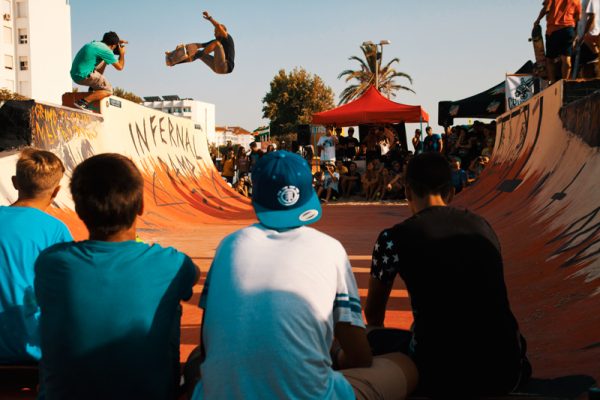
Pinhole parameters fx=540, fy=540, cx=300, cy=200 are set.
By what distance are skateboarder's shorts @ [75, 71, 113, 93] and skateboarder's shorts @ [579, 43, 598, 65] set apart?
24.3 feet

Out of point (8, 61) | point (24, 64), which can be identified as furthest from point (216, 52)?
point (24, 64)

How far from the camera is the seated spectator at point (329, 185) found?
15734mm

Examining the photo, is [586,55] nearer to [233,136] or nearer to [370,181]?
[370,181]

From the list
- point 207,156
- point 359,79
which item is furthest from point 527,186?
point 359,79

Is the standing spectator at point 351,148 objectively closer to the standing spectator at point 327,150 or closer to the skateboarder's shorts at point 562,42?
the standing spectator at point 327,150

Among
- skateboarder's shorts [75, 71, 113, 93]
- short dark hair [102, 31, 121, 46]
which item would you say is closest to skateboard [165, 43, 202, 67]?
short dark hair [102, 31, 121, 46]

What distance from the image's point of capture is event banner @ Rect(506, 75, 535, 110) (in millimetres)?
13425

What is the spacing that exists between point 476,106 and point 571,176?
1347cm

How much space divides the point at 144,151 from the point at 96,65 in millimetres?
2275

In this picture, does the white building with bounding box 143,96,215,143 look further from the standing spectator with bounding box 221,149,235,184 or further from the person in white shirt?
the person in white shirt

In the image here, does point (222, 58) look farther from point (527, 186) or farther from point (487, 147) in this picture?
point (487, 147)

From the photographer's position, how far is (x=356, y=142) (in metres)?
18.4

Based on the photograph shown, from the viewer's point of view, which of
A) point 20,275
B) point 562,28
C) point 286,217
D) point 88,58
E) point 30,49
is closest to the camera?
point 286,217

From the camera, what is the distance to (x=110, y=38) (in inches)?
355
